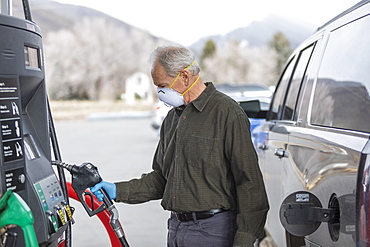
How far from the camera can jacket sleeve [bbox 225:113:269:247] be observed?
9.93ft

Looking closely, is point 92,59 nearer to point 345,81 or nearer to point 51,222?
point 345,81

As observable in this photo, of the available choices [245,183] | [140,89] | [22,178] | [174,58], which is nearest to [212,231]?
[245,183]

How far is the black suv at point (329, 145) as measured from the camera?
2.56 meters

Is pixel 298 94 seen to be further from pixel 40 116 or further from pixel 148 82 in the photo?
pixel 148 82

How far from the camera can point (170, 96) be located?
3.23m

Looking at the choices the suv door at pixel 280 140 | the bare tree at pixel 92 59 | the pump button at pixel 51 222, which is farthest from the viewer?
the bare tree at pixel 92 59

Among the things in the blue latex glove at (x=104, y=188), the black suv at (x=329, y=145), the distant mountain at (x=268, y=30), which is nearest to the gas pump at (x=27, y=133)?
the blue latex glove at (x=104, y=188)

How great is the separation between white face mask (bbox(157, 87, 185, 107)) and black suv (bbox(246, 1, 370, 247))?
2.43 ft

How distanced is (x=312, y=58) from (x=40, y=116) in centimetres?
191

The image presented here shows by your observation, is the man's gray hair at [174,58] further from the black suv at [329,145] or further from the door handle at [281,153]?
the door handle at [281,153]

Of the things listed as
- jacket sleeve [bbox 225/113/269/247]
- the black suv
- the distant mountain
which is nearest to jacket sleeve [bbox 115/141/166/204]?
jacket sleeve [bbox 225/113/269/247]

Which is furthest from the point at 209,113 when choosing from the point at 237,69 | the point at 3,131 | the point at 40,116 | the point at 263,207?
the point at 237,69

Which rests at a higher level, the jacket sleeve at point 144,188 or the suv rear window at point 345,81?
the suv rear window at point 345,81

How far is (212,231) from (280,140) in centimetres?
132
